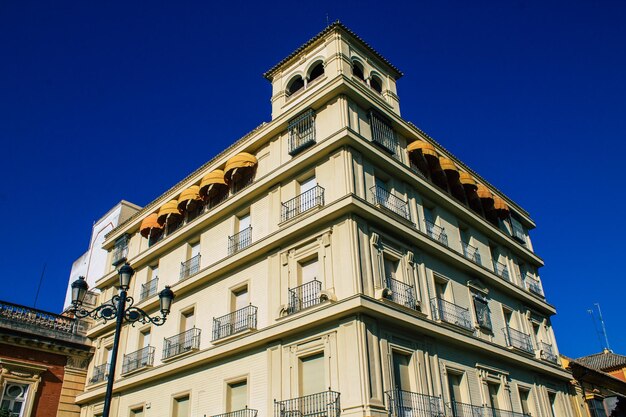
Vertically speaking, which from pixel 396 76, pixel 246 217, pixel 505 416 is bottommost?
pixel 505 416

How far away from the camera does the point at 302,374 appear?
15.9 meters

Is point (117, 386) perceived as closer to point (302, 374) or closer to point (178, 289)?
point (178, 289)

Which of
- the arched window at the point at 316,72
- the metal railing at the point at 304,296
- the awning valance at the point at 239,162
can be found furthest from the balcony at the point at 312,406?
the arched window at the point at 316,72

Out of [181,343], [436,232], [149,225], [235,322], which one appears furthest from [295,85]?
[181,343]

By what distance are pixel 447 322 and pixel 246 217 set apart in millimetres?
8758

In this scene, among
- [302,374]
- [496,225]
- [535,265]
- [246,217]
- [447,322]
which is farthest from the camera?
[535,265]

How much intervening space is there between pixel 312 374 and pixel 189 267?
9.27m

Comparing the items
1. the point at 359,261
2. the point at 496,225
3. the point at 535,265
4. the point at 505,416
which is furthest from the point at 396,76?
the point at 505,416

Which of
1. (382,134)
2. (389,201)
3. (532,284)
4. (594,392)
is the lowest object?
(594,392)

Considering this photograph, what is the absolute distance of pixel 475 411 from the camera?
17.9 meters

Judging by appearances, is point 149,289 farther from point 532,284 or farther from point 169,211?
point 532,284

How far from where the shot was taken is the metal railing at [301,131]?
19.6 metres

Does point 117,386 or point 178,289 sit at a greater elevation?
point 178,289

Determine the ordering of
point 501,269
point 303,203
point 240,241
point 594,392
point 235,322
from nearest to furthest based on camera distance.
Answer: point 303,203
point 235,322
point 240,241
point 501,269
point 594,392
